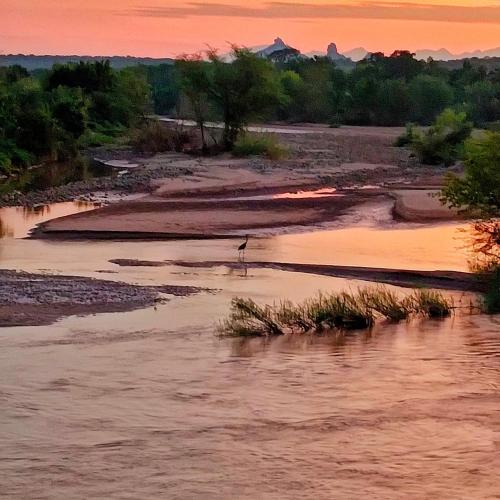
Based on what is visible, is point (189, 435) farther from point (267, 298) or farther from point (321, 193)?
point (321, 193)

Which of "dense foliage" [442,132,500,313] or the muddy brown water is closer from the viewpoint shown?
the muddy brown water

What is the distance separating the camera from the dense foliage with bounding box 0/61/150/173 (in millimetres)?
53469

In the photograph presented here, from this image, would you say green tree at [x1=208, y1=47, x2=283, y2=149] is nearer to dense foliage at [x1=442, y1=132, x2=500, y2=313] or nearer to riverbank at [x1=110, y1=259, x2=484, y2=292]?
riverbank at [x1=110, y1=259, x2=484, y2=292]

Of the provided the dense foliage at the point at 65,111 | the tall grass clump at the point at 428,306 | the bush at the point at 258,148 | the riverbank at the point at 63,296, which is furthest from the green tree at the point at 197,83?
the tall grass clump at the point at 428,306

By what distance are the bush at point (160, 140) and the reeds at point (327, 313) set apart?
128 ft

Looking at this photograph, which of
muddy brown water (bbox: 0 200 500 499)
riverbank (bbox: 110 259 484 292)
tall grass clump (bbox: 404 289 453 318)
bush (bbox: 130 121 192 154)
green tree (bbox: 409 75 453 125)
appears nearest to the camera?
muddy brown water (bbox: 0 200 500 499)

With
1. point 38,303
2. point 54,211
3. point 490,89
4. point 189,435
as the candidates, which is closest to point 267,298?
point 38,303

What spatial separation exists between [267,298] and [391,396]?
6.89 metres

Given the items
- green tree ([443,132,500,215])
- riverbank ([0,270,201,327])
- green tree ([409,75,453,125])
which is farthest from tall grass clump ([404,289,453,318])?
green tree ([409,75,453,125])

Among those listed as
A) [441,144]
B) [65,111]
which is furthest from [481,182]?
[65,111]

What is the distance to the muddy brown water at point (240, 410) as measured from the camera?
33.2 feet

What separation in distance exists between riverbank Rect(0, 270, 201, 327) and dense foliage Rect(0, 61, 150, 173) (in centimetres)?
2907

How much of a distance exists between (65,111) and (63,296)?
41191 mm

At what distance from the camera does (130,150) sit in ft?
195
